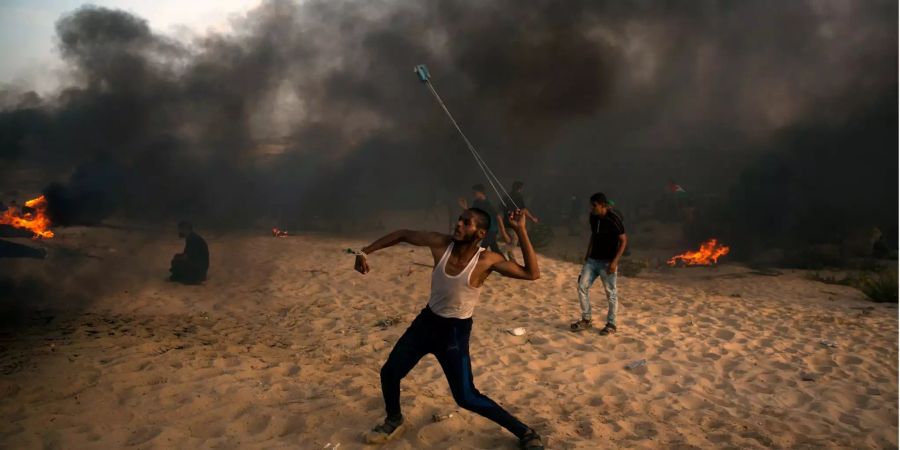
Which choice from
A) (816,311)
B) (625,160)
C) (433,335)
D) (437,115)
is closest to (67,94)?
(437,115)

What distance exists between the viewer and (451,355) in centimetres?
326

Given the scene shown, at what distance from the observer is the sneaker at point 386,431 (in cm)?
348

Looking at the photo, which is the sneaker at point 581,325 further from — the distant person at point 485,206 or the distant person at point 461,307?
the distant person at point 461,307

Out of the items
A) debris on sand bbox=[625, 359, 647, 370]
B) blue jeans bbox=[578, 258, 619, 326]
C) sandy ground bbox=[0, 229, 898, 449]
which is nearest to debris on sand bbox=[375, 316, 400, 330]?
sandy ground bbox=[0, 229, 898, 449]

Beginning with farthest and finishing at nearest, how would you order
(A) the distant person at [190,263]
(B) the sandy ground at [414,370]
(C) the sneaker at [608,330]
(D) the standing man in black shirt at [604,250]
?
1. (A) the distant person at [190,263]
2. (C) the sneaker at [608,330]
3. (D) the standing man in black shirt at [604,250]
4. (B) the sandy ground at [414,370]

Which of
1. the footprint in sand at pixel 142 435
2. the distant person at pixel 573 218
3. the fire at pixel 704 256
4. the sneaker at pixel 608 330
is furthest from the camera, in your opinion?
the distant person at pixel 573 218

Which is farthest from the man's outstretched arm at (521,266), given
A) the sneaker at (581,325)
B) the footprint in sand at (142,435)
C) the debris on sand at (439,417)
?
the sneaker at (581,325)

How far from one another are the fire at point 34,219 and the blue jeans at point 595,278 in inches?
429

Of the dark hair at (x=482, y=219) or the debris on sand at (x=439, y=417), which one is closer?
the dark hair at (x=482, y=219)

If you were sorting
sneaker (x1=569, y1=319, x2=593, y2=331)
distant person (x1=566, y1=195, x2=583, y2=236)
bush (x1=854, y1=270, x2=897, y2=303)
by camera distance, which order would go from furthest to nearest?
distant person (x1=566, y1=195, x2=583, y2=236) < bush (x1=854, y1=270, x2=897, y2=303) < sneaker (x1=569, y1=319, x2=593, y2=331)

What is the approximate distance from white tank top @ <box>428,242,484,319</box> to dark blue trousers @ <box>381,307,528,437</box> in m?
0.05

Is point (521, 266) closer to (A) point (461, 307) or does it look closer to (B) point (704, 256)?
(A) point (461, 307)

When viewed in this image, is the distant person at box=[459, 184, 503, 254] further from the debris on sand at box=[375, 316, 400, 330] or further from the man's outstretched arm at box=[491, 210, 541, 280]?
the man's outstretched arm at box=[491, 210, 541, 280]

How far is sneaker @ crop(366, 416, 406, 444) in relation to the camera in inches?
137
